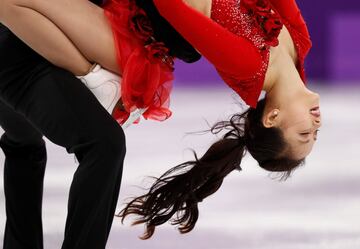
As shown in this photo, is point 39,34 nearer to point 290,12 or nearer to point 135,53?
point 135,53

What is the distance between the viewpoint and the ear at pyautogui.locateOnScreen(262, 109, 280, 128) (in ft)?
9.61

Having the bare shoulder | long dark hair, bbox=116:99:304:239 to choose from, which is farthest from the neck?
the bare shoulder

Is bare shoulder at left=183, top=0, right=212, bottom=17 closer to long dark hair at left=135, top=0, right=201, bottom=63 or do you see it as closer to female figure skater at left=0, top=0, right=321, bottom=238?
female figure skater at left=0, top=0, right=321, bottom=238

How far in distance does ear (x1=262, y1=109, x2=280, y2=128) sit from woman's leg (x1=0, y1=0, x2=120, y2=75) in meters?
0.57

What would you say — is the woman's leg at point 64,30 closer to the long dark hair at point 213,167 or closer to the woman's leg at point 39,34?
the woman's leg at point 39,34

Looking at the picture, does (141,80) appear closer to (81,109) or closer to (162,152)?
(81,109)

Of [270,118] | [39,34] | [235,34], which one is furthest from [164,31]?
[270,118]

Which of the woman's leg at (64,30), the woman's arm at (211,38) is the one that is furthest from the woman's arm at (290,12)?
the woman's leg at (64,30)

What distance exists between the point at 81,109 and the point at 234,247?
1.08 metres

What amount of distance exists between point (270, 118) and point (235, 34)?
1.14 feet

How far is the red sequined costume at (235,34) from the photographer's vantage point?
2646mm

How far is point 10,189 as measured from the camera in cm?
296

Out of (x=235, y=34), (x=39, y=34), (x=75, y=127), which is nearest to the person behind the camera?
(x=75, y=127)

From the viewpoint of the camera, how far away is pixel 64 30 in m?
2.63
